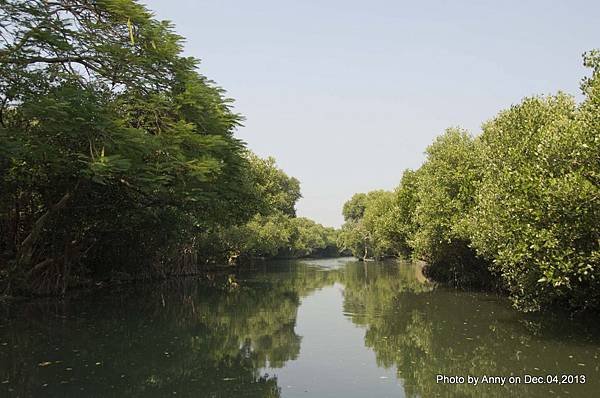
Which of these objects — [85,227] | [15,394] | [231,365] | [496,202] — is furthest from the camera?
[85,227]

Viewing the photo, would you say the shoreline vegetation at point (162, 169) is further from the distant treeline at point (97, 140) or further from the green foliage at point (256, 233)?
the green foliage at point (256, 233)

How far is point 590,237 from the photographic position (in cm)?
1113

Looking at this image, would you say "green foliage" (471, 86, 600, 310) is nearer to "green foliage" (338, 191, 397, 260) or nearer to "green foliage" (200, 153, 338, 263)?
"green foliage" (200, 153, 338, 263)

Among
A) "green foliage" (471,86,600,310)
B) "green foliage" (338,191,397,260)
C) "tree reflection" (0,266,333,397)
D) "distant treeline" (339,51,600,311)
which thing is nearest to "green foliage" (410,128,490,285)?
"distant treeline" (339,51,600,311)

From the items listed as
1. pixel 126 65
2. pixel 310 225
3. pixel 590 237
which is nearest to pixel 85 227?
pixel 126 65

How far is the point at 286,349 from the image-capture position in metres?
12.3

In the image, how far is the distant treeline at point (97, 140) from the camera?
14.9 meters

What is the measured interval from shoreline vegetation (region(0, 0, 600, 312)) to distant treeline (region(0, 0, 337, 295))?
6cm

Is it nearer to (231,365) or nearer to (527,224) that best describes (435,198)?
(527,224)

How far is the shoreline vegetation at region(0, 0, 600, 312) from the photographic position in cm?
1125

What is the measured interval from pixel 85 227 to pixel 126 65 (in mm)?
9345

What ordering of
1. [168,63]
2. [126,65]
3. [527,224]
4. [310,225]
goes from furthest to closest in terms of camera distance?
[310,225] < [168,63] < [126,65] < [527,224]

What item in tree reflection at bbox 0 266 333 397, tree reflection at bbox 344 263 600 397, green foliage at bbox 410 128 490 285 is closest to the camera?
tree reflection at bbox 0 266 333 397

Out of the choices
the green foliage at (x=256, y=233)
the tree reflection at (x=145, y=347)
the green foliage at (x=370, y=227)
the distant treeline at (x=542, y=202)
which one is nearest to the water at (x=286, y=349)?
the tree reflection at (x=145, y=347)
